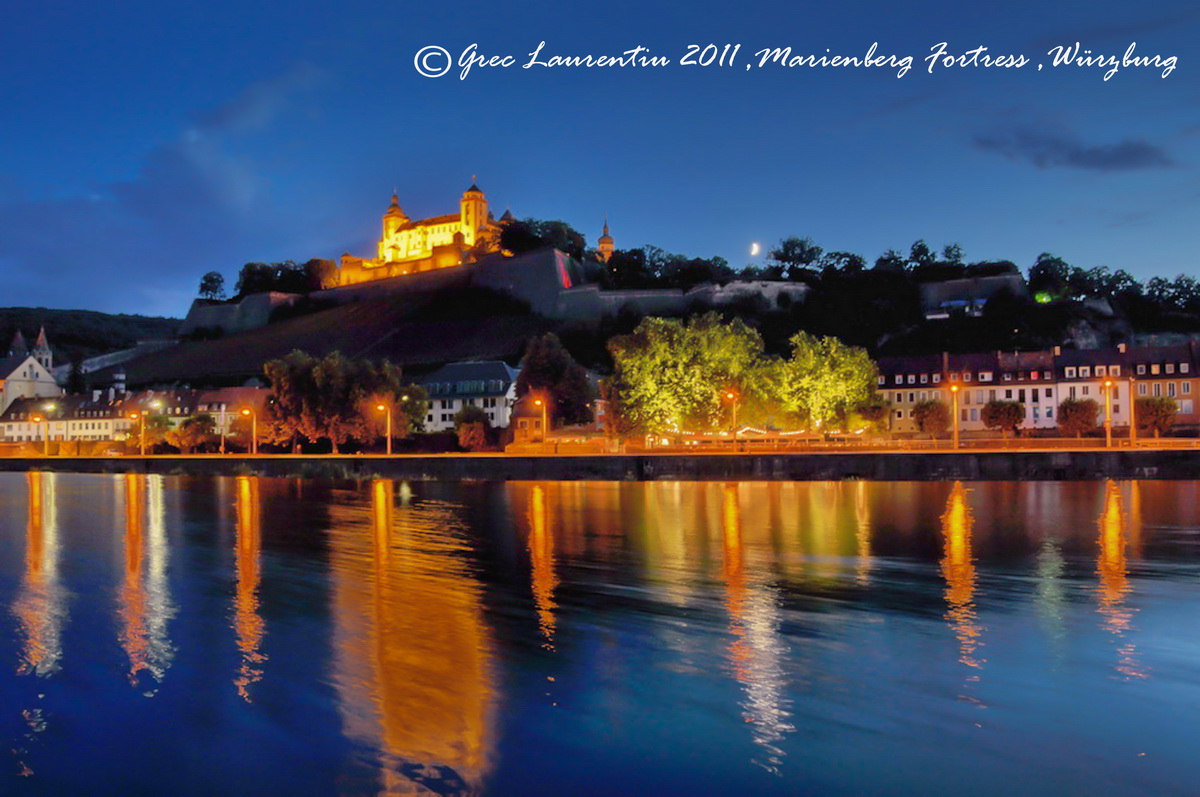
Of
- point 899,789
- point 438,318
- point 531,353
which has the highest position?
point 438,318

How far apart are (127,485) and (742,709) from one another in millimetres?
48149

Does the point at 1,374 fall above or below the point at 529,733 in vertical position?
above

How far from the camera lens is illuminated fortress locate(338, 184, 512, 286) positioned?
129 m

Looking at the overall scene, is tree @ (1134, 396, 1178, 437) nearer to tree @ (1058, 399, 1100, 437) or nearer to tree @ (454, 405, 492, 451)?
tree @ (1058, 399, 1100, 437)

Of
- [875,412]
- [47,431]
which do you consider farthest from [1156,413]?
[47,431]

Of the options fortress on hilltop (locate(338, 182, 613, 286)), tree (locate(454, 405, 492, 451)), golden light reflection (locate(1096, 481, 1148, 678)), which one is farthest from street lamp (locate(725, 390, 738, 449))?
fortress on hilltop (locate(338, 182, 613, 286))

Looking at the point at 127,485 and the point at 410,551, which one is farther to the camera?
the point at 127,485

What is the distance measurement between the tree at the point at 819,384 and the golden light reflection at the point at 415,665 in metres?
36.2

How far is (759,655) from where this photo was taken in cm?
1054

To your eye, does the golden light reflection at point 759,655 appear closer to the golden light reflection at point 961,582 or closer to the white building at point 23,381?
the golden light reflection at point 961,582

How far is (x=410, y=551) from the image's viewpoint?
19781 millimetres

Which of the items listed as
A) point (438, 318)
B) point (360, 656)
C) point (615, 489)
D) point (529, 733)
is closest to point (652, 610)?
point (360, 656)

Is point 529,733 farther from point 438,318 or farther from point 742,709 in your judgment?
point 438,318

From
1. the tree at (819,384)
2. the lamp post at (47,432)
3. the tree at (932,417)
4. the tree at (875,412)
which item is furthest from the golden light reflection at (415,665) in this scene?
the lamp post at (47,432)
